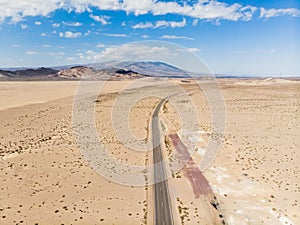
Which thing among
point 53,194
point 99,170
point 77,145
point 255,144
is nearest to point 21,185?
point 53,194

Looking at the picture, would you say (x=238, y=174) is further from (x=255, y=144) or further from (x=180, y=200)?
(x=255, y=144)

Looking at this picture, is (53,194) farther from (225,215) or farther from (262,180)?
(262,180)

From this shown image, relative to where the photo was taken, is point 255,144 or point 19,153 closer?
point 19,153

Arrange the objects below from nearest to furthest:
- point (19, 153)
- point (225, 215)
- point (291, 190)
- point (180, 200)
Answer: point (225, 215) < point (180, 200) < point (291, 190) < point (19, 153)

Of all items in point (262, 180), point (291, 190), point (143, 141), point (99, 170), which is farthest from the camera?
point (143, 141)

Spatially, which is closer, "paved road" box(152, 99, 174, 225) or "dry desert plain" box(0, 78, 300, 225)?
"paved road" box(152, 99, 174, 225)

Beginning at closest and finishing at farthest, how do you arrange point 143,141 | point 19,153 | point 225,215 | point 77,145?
point 225,215, point 19,153, point 77,145, point 143,141

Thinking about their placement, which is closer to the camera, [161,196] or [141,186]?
[161,196]

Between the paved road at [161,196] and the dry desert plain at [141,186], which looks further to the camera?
the dry desert plain at [141,186]

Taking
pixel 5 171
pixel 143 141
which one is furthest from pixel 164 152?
pixel 5 171
